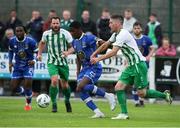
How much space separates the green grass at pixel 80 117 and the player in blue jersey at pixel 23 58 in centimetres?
65

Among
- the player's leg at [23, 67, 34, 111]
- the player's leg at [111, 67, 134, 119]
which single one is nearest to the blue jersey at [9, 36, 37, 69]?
the player's leg at [23, 67, 34, 111]

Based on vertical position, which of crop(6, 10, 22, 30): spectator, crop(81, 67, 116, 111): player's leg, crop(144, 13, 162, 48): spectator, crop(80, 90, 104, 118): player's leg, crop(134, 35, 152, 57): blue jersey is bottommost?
crop(80, 90, 104, 118): player's leg

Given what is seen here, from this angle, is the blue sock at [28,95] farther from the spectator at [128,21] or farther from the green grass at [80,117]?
the spectator at [128,21]

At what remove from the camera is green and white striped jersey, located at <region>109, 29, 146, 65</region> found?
16.5m

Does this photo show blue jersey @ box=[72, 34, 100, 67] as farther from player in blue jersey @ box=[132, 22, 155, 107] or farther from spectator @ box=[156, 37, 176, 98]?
spectator @ box=[156, 37, 176, 98]

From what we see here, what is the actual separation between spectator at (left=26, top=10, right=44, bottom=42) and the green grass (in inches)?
172

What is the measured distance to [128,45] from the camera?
16.8m

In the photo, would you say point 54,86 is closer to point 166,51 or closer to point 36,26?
point 166,51

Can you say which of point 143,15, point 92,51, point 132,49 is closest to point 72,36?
point 92,51

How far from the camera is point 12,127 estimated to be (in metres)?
14.5

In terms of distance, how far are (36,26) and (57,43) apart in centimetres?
723

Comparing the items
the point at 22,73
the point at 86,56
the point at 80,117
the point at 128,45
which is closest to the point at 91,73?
the point at 86,56

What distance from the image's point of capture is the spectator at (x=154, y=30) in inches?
1017

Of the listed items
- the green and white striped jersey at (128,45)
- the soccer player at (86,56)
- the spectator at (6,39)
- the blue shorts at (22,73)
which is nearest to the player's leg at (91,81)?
the soccer player at (86,56)
